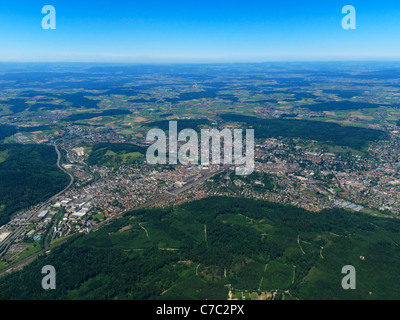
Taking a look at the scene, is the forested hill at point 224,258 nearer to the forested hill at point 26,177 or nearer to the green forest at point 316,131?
the forested hill at point 26,177

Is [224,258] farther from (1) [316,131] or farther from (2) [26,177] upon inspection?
(1) [316,131]

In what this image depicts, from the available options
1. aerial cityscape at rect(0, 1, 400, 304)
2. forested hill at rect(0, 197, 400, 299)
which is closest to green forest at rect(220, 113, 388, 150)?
aerial cityscape at rect(0, 1, 400, 304)

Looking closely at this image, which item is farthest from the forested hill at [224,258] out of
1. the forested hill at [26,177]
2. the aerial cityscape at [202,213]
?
the forested hill at [26,177]

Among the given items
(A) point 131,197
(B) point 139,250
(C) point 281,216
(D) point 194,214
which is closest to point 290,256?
(C) point 281,216

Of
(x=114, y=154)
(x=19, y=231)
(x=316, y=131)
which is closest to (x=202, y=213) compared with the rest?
(x=19, y=231)
